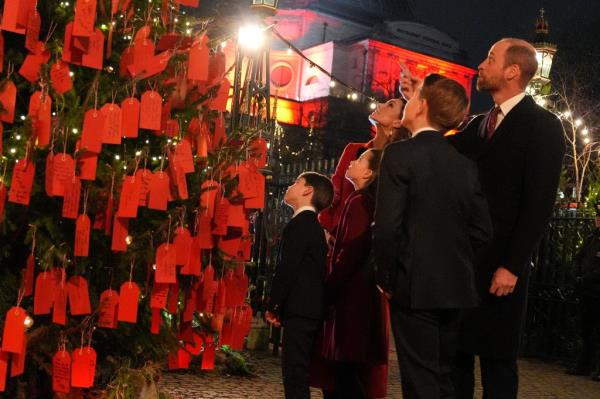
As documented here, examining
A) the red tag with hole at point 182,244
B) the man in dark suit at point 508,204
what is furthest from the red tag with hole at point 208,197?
the man in dark suit at point 508,204

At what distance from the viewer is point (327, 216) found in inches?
212

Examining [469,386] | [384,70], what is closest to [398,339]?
[469,386]

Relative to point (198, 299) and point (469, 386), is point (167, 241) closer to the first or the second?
point (198, 299)

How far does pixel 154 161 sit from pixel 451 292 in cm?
159

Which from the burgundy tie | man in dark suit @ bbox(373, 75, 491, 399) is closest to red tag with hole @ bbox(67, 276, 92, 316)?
man in dark suit @ bbox(373, 75, 491, 399)

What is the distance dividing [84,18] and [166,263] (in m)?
1.15

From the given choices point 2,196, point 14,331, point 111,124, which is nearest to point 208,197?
point 111,124

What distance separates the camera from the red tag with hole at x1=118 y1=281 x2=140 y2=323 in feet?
11.4

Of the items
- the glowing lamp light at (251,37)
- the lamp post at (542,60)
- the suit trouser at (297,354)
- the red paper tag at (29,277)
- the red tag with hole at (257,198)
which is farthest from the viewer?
the lamp post at (542,60)

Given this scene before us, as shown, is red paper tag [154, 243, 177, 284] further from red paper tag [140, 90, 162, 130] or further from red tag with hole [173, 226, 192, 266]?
red paper tag [140, 90, 162, 130]

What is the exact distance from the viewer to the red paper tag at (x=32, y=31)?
129 inches

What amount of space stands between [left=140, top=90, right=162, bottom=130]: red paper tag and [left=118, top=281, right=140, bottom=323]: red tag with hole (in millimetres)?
743

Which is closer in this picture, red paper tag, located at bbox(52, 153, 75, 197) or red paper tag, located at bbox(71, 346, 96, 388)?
red paper tag, located at bbox(52, 153, 75, 197)

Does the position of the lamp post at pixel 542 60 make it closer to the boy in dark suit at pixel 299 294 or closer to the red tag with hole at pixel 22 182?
the boy in dark suit at pixel 299 294
